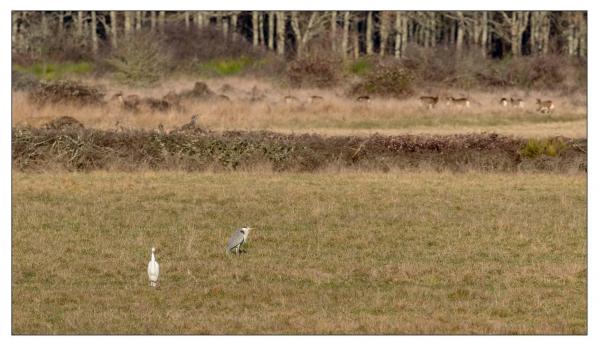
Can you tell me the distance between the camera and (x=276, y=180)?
856 inches

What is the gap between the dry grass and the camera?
31.9 metres

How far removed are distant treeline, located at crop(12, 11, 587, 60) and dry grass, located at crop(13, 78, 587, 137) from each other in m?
10.9

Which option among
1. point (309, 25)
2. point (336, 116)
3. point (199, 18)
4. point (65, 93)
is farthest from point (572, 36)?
point (65, 93)

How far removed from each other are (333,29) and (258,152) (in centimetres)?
3014

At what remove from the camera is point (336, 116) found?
3406 cm

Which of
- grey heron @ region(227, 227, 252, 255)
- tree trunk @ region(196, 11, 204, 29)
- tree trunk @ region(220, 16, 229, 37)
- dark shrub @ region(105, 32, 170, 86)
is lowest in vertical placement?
grey heron @ region(227, 227, 252, 255)

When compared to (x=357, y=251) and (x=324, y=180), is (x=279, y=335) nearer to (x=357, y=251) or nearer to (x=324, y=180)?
(x=357, y=251)

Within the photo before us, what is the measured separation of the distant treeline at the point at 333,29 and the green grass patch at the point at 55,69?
5.58 feet

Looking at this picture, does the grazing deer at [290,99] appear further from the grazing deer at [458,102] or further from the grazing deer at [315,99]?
the grazing deer at [458,102]

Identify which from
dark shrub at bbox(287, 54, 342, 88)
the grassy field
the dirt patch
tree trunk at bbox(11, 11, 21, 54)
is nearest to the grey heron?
the grassy field

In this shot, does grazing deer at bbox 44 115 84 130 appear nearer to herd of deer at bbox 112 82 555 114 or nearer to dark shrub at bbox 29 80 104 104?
herd of deer at bbox 112 82 555 114

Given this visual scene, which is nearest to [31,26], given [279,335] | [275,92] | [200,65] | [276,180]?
[200,65]

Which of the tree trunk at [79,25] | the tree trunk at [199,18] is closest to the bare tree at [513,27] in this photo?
the tree trunk at [199,18]

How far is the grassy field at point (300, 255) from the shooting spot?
36.4 feet
